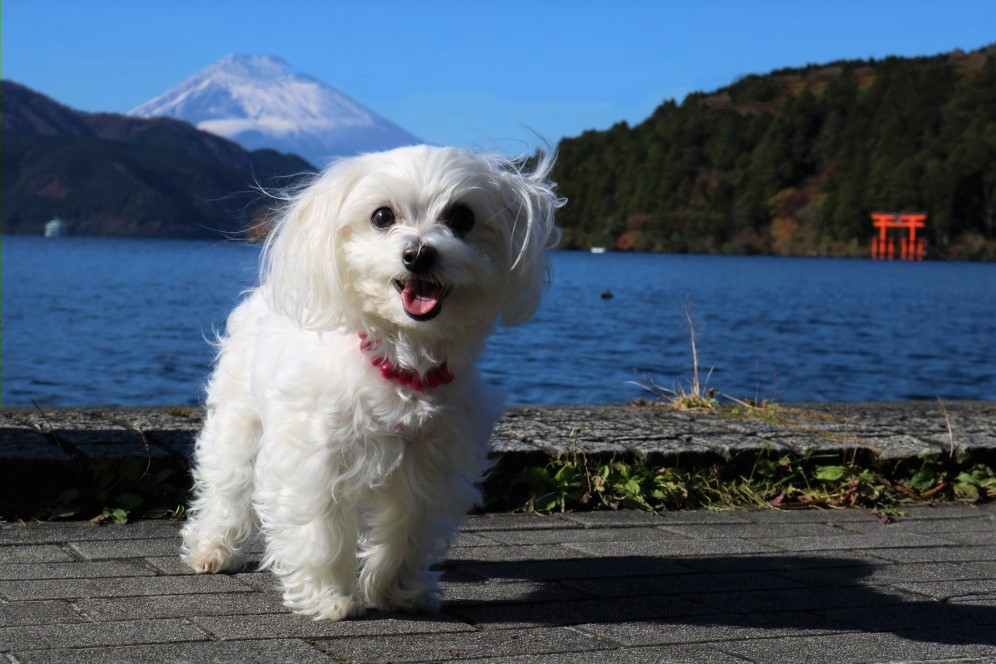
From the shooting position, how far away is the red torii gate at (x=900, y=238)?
8638cm

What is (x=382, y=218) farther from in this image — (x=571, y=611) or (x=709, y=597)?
(x=709, y=597)

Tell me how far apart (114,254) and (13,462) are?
8010 cm

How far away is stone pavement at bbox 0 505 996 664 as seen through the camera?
315 centimetres

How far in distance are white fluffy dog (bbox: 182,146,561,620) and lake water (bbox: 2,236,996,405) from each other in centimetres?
88

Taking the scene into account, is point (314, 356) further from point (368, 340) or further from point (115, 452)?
point (115, 452)

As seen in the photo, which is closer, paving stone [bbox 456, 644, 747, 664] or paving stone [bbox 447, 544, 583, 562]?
paving stone [bbox 456, 644, 747, 664]

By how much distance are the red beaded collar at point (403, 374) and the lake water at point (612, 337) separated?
39.0 inches

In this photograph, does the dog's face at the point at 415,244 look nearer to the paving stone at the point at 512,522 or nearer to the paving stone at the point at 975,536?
the paving stone at the point at 512,522

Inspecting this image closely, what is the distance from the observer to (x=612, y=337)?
27469 millimetres

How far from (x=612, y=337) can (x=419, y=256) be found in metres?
24.4

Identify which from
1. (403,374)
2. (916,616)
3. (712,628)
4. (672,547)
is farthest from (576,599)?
(916,616)

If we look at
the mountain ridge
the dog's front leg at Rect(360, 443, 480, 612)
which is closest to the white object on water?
the mountain ridge

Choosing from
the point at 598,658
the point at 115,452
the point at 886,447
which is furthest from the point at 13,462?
the point at 886,447

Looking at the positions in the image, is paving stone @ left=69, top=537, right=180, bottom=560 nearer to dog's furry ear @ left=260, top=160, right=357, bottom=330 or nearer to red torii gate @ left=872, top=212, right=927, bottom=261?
dog's furry ear @ left=260, top=160, right=357, bottom=330
